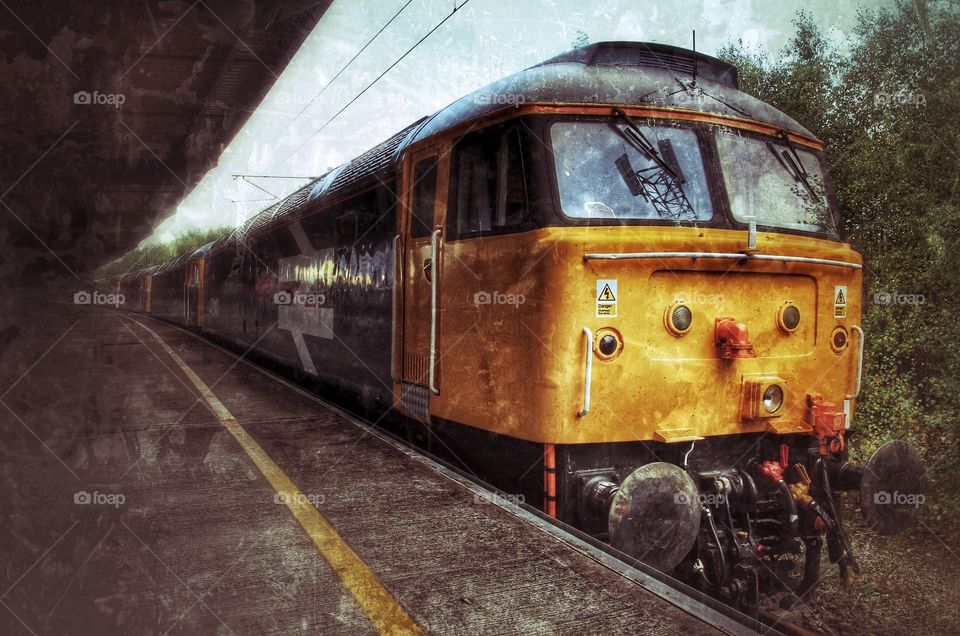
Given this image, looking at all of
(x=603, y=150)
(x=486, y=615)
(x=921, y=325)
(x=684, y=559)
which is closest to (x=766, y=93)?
(x=921, y=325)

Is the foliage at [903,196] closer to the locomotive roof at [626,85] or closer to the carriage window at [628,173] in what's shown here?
the locomotive roof at [626,85]

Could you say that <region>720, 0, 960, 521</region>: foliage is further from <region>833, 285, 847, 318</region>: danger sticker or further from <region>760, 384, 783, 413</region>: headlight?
<region>760, 384, 783, 413</region>: headlight

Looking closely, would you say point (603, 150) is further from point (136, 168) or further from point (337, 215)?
point (136, 168)

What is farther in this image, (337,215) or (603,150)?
(337,215)

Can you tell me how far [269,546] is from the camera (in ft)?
12.8

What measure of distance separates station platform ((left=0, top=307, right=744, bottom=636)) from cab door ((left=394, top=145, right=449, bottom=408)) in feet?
2.30

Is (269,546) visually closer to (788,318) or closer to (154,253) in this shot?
(788,318)

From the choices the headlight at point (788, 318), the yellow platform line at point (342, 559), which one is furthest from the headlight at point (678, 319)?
the yellow platform line at point (342, 559)

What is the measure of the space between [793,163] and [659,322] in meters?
1.76

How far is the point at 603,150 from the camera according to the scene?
4.51m

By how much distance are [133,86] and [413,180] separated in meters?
2.98

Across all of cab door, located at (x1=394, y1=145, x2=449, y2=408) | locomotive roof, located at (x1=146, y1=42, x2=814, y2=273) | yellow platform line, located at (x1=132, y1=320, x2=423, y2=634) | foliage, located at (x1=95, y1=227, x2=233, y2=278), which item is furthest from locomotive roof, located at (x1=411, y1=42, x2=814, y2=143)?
foliage, located at (x1=95, y1=227, x2=233, y2=278)

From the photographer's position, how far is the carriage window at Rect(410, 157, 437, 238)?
17.9ft

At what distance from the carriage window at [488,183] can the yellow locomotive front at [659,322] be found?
0.05ft
